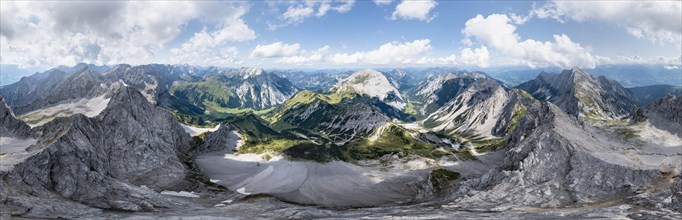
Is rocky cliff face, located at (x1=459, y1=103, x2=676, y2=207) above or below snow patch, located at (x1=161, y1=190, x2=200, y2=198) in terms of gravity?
above

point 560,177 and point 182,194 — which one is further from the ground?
point 560,177

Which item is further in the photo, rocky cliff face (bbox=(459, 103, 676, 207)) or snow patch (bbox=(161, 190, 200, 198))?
snow patch (bbox=(161, 190, 200, 198))

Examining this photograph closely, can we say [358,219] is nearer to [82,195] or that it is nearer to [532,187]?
[532,187]

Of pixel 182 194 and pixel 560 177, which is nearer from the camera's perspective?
pixel 560 177

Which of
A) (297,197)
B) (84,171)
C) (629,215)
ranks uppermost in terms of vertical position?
(84,171)

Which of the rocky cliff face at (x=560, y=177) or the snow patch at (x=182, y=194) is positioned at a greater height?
the rocky cliff face at (x=560, y=177)

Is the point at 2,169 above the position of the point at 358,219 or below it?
above

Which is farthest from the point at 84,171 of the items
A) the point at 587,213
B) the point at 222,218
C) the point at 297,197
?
the point at 587,213

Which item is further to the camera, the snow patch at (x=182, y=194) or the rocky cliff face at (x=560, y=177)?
the snow patch at (x=182, y=194)
